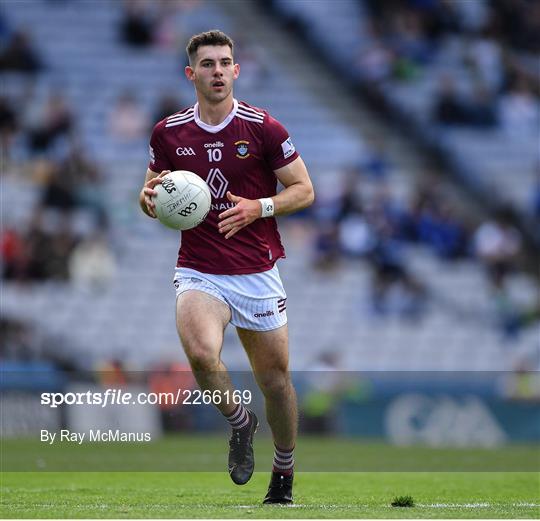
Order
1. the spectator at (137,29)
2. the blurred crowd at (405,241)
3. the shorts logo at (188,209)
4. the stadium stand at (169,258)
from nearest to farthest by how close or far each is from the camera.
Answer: the shorts logo at (188,209)
the stadium stand at (169,258)
the blurred crowd at (405,241)
the spectator at (137,29)

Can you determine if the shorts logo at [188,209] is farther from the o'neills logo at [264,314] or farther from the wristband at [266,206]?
the o'neills logo at [264,314]

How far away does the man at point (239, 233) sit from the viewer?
334 inches

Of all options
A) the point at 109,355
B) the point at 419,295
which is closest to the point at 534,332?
the point at 419,295

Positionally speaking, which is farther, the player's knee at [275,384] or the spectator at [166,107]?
the spectator at [166,107]

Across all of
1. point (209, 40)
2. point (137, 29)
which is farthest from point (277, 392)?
point (137, 29)

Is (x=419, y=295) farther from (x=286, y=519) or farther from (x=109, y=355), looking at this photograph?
(x=286, y=519)

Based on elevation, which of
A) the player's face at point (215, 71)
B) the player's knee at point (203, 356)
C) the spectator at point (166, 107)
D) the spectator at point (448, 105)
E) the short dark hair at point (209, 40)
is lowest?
the player's knee at point (203, 356)

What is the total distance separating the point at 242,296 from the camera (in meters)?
8.55

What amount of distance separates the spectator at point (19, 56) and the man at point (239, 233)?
57.6 ft

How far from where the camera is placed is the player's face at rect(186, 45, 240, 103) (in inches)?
334

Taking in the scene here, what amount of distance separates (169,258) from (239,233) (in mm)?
15302

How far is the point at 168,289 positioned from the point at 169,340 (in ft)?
3.77

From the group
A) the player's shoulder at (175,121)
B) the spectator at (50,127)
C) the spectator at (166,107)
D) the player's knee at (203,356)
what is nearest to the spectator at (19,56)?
the spectator at (50,127)

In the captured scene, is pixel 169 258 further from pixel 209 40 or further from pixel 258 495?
pixel 209 40
